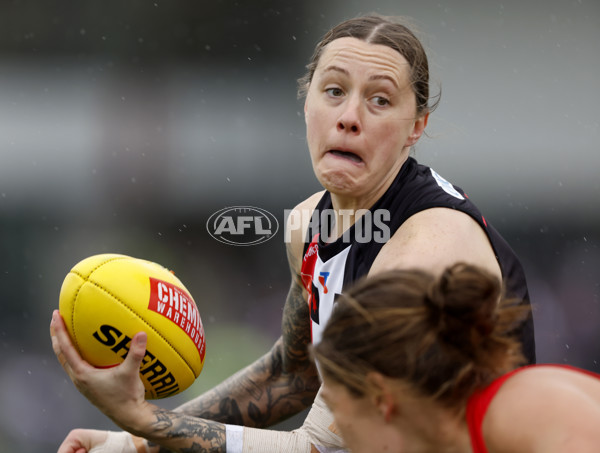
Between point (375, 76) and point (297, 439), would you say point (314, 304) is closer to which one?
point (297, 439)

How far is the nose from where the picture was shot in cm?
294

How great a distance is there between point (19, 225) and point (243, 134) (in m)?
2.12

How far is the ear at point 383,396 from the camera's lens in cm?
176

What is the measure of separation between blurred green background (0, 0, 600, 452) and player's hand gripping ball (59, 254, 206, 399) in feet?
11.5

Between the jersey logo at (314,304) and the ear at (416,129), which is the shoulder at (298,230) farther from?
the ear at (416,129)

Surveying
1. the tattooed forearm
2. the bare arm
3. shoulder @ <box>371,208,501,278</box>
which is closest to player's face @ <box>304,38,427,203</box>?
shoulder @ <box>371,208,501,278</box>

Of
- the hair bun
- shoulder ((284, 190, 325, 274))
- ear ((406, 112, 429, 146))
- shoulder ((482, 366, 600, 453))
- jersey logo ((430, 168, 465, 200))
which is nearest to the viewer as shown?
shoulder ((482, 366, 600, 453))

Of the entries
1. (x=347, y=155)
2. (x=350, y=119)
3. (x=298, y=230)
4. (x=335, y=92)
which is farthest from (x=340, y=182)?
(x=298, y=230)

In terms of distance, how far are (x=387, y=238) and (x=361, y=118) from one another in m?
0.50

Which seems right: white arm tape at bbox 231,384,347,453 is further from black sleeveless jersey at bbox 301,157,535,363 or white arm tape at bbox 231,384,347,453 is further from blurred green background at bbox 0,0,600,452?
blurred green background at bbox 0,0,600,452

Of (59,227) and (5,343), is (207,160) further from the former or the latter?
(5,343)

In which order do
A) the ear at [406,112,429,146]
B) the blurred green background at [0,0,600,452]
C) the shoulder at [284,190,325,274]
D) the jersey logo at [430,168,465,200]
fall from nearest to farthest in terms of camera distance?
the jersey logo at [430,168,465,200], the ear at [406,112,429,146], the shoulder at [284,190,325,274], the blurred green background at [0,0,600,452]

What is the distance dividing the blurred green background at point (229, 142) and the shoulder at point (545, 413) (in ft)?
15.6

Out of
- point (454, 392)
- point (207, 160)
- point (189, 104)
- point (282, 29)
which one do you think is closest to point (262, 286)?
point (207, 160)
